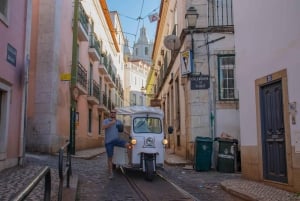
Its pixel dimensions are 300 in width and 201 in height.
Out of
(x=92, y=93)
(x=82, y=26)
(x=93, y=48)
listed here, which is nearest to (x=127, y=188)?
(x=82, y=26)

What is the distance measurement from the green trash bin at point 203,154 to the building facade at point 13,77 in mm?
5316

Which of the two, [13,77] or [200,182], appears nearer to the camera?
[200,182]

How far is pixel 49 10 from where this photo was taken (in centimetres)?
1709

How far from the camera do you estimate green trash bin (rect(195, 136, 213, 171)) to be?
12.6m

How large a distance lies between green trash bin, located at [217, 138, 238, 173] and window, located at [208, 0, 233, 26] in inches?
201

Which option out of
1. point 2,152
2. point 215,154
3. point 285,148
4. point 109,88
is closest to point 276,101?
point 285,148

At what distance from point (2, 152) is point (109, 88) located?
28.3 metres

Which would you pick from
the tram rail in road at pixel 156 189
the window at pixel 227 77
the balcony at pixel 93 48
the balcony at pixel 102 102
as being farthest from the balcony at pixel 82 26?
the tram rail in road at pixel 156 189

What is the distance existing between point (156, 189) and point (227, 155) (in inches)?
164

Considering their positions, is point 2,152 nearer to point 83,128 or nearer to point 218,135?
point 218,135

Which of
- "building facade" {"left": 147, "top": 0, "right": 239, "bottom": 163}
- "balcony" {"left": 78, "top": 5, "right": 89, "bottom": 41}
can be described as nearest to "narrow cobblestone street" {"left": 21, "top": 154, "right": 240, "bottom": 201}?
"building facade" {"left": 147, "top": 0, "right": 239, "bottom": 163}

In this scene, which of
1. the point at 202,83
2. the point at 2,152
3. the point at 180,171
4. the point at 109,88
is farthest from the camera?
the point at 109,88

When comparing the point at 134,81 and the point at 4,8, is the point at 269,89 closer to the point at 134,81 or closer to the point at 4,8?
the point at 4,8

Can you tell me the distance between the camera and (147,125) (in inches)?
443
